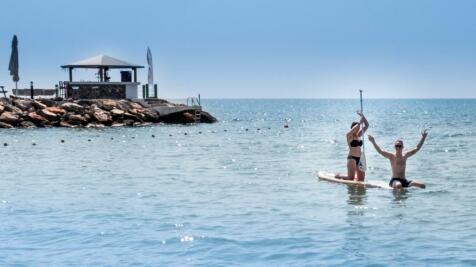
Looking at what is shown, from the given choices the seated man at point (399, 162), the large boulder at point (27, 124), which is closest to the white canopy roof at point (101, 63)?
the large boulder at point (27, 124)

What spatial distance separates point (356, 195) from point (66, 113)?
43240mm

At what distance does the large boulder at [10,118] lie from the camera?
56.4 meters

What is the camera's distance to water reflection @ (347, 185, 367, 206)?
58.0 feet

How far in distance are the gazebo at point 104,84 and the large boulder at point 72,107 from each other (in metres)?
2.50

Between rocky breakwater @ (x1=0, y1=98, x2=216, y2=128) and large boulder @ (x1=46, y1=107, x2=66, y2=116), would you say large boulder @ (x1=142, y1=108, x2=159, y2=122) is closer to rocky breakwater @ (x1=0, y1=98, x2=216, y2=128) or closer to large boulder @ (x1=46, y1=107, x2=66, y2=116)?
rocky breakwater @ (x1=0, y1=98, x2=216, y2=128)

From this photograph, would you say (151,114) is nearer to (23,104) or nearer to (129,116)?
(129,116)

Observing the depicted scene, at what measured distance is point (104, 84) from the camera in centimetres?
6178

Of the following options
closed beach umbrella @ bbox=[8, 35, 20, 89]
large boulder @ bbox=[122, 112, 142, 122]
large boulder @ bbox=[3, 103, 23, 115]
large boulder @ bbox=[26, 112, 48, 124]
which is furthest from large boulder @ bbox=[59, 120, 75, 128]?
closed beach umbrella @ bbox=[8, 35, 20, 89]

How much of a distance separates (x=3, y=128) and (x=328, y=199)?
4309cm

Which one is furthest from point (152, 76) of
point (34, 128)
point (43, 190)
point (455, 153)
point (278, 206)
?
point (278, 206)

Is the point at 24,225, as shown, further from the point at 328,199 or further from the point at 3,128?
the point at 3,128

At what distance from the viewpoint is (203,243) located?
13.1m

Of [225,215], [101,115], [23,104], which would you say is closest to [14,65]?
[23,104]

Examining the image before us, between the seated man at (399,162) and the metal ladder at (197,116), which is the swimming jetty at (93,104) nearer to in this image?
the metal ladder at (197,116)
